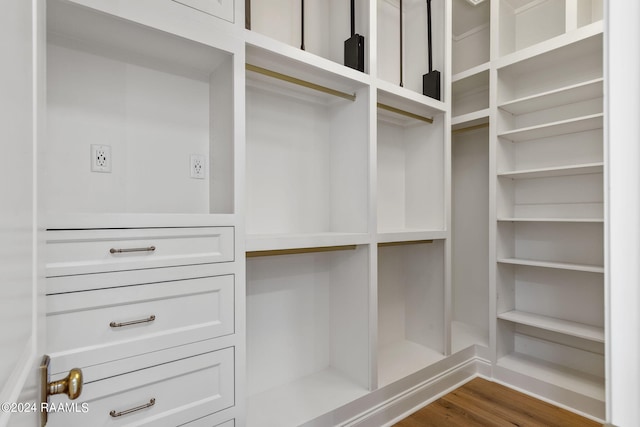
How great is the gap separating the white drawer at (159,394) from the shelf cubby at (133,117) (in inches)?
22.4

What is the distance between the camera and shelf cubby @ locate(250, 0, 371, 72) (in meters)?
1.80

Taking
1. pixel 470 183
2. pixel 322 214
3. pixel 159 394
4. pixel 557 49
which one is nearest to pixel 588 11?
pixel 557 49

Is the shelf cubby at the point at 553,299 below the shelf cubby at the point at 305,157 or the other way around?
below

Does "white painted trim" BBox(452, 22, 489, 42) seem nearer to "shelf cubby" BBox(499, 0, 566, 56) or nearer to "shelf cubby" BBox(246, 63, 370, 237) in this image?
"shelf cubby" BBox(499, 0, 566, 56)

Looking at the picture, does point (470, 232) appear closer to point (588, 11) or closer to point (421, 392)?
point (421, 392)

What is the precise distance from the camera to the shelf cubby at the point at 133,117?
1.20m

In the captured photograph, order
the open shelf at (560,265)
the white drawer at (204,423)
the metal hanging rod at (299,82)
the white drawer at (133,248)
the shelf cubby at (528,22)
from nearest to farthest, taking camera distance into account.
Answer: the white drawer at (133,248) → the white drawer at (204,423) → the metal hanging rod at (299,82) → the open shelf at (560,265) → the shelf cubby at (528,22)

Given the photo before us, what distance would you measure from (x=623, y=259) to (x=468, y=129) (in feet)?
8.83

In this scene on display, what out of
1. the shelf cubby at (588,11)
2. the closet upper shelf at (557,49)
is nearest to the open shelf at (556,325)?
the closet upper shelf at (557,49)

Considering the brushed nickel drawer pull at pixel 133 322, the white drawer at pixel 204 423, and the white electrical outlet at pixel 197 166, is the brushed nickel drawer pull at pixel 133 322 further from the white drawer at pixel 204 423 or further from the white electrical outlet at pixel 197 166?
the white electrical outlet at pixel 197 166

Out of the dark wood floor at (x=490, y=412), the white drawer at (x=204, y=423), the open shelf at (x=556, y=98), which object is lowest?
the dark wood floor at (x=490, y=412)

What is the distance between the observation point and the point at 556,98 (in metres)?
2.15

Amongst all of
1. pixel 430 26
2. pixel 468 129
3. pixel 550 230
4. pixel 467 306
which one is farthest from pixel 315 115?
pixel 467 306

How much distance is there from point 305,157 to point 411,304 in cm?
142
